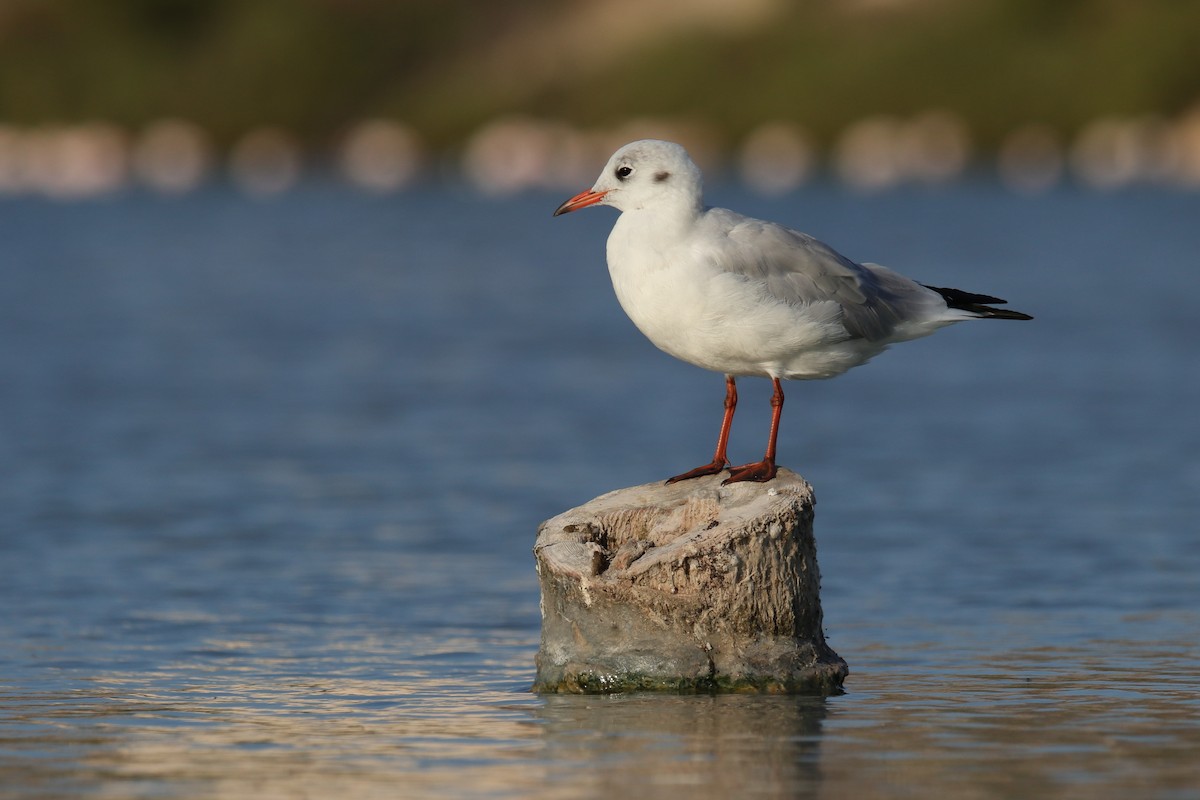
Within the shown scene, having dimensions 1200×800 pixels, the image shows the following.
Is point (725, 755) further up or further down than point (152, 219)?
further down

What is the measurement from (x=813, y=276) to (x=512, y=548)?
6.42 metres

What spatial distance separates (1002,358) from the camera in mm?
32656

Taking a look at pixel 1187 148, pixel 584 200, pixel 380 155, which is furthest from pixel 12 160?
pixel 584 200

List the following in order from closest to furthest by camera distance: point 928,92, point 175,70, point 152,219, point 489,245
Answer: point 489,245, point 152,219, point 928,92, point 175,70

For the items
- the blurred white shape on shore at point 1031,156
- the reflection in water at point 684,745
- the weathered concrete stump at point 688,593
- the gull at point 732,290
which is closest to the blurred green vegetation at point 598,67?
the blurred white shape on shore at point 1031,156

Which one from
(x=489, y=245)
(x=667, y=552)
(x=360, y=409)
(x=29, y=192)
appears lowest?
(x=667, y=552)

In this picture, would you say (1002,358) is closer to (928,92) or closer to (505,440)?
(505,440)

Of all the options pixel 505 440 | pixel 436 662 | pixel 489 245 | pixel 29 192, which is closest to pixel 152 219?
pixel 489 245

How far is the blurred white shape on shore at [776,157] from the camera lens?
423 ft

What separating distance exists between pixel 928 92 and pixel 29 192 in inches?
2604

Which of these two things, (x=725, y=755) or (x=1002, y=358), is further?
(x=1002, y=358)

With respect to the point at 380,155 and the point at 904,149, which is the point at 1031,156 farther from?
the point at 380,155

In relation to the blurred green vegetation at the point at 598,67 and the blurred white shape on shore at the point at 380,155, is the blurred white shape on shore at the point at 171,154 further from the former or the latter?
the blurred white shape on shore at the point at 380,155

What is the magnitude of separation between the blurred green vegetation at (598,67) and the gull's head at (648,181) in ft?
449
